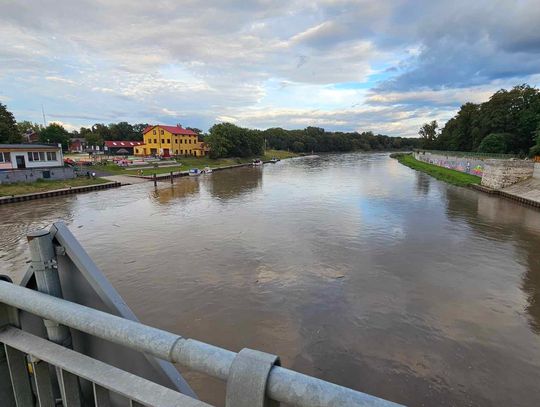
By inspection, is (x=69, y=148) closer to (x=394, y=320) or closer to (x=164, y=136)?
(x=164, y=136)

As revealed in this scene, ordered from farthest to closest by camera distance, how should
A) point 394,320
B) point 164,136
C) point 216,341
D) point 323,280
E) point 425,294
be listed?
point 164,136, point 323,280, point 425,294, point 394,320, point 216,341

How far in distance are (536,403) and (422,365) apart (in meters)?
2.26

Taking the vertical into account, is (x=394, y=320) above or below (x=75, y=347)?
below

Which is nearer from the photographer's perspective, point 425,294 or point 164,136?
point 425,294

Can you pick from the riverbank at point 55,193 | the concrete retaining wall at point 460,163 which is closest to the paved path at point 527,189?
the concrete retaining wall at point 460,163

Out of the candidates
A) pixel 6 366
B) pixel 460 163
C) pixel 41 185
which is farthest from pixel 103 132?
pixel 6 366

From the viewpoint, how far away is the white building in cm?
3534

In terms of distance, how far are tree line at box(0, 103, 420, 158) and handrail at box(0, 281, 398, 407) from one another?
218ft

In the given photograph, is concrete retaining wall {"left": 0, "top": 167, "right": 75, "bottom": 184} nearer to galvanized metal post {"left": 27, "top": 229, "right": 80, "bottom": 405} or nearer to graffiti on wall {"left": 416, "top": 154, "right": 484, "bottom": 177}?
galvanized metal post {"left": 27, "top": 229, "right": 80, "bottom": 405}

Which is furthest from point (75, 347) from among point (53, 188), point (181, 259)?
point (53, 188)

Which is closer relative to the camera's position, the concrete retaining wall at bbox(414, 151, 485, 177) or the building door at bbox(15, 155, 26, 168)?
the building door at bbox(15, 155, 26, 168)

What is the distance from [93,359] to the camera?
1981 mm

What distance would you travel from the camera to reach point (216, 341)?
9281 mm

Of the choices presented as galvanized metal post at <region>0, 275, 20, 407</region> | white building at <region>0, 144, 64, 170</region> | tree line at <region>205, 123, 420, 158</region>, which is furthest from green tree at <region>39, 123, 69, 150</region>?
galvanized metal post at <region>0, 275, 20, 407</region>
